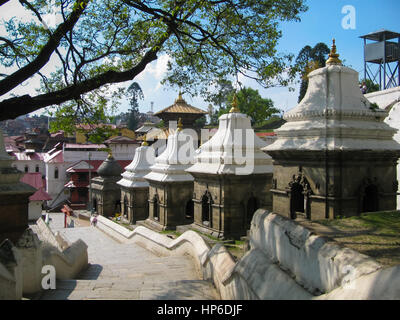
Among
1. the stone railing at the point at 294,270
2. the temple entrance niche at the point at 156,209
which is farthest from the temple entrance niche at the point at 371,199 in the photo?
the temple entrance niche at the point at 156,209

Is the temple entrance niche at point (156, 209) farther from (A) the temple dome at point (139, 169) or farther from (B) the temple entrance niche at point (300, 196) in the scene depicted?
(B) the temple entrance niche at point (300, 196)

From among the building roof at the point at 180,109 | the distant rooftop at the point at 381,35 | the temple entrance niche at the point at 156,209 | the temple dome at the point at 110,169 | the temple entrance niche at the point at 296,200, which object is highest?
the distant rooftop at the point at 381,35

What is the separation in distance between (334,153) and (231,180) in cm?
543

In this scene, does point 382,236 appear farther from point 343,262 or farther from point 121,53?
point 121,53

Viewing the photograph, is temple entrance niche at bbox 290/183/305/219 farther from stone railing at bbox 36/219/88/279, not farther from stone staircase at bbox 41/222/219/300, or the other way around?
stone railing at bbox 36/219/88/279

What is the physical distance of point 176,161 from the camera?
1881 centimetres

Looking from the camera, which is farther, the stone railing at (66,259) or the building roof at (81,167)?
the building roof at (81,167)

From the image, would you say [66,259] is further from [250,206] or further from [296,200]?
[250,206]

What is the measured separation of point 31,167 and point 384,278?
52706 millimetres

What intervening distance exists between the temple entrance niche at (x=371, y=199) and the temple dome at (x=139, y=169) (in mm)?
15178

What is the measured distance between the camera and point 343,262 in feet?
10.6

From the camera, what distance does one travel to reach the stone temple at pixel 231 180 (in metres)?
14.2

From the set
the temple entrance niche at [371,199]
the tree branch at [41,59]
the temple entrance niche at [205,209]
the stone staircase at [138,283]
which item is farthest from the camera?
the temple entrance niche at [205,209]
